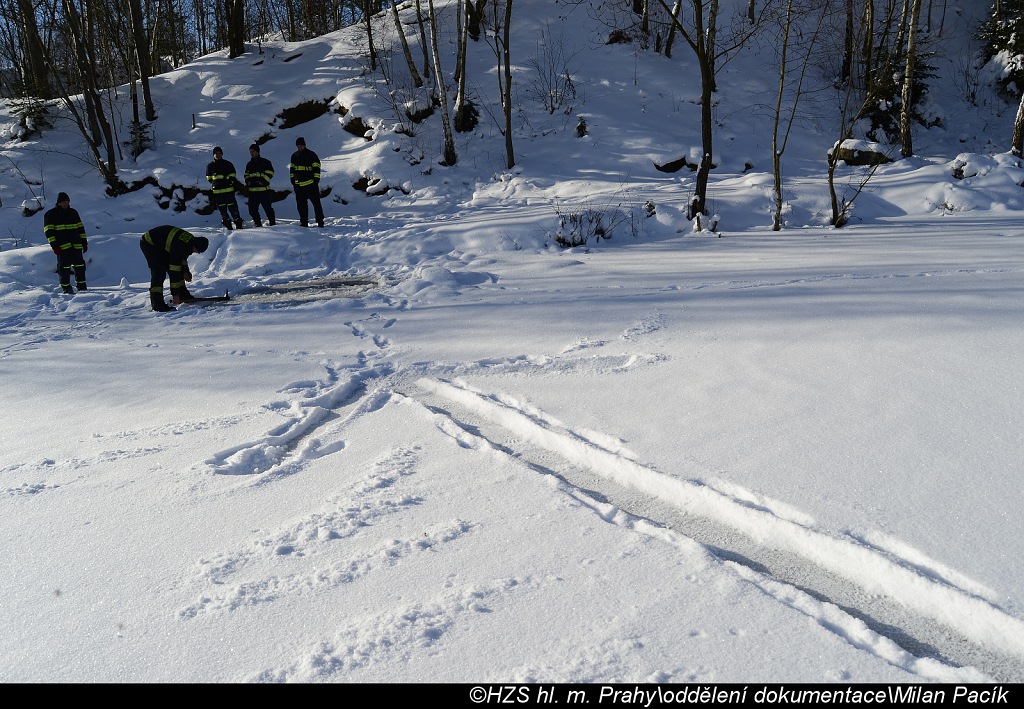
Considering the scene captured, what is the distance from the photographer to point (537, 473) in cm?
340

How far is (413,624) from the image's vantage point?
2291 mm

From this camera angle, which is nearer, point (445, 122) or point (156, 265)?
point (156, 265)

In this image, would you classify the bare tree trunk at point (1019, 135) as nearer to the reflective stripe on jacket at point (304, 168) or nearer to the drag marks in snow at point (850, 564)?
the reflective stripe on jacket at point (304, 168)

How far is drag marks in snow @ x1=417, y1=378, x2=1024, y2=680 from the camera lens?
2.15 m

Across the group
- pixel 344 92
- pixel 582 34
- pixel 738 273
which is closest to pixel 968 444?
pixel 738 273

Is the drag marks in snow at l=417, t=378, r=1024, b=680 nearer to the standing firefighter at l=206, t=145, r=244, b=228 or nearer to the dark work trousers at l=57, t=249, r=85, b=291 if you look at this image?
the dark work trousers at l=57, t=249, r=85, b=291

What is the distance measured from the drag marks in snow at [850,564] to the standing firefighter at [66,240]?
864 centimetres

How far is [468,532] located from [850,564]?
4.97 ft

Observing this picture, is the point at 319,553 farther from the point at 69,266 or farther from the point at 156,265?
the point at 69,266

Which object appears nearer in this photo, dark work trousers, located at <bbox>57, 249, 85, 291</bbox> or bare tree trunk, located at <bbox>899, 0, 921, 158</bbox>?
dark work trousers, located at <bbox>57, 249, 85, 291</bbox>

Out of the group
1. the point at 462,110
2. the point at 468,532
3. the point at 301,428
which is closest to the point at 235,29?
the point at 462,110

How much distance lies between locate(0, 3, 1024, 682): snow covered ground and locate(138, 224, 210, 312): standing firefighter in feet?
1.38

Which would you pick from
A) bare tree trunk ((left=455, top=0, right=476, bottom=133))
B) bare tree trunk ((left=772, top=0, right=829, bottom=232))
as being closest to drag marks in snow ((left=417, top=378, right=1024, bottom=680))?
bare tree trunk ((left=772, top=0, right=829, bottom=232))

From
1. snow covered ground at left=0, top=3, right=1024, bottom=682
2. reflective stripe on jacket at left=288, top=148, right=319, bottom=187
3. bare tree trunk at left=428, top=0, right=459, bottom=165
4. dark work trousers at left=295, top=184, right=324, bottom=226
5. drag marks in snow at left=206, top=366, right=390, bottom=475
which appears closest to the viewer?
snow covered ground at left=0, top=3, right=1024, bottom=682
